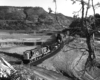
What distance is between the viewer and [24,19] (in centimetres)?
1244

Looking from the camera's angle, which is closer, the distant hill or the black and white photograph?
the black and white photograph

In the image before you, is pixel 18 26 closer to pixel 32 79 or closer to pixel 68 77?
pixel 68 77

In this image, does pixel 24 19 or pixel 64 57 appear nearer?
pixel 64 57

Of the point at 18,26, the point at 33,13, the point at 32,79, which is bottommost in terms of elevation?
the point at 32,79

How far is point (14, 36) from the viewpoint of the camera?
9422 millimetres

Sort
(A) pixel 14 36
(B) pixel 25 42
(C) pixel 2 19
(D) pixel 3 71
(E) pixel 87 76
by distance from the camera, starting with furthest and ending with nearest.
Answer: (C) pixel 2 19
(A) pixel 14 36
(B) pixel 25 42
(E) pixel 87 76
(D) pixel 3 71

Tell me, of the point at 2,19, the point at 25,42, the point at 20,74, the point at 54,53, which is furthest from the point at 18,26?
the point at 20,74

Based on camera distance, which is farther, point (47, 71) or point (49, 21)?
point (49, 21)

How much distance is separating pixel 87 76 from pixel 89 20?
1.11 metres

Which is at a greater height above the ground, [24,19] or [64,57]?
[24,19]

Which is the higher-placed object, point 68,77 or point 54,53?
point 54,53

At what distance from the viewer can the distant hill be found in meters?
11.7

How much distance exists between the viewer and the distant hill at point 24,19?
38.3 ft

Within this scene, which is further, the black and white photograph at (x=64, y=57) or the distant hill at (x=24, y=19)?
the distant hill at (x=24, y=19)
